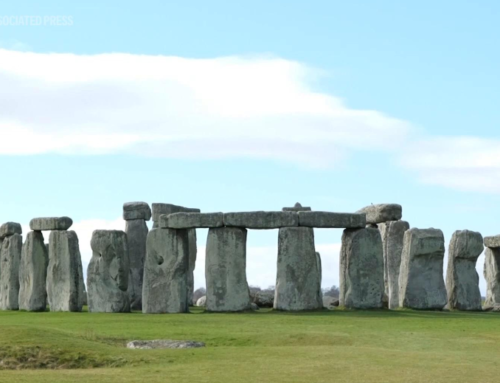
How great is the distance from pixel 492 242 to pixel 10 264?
16.0 m

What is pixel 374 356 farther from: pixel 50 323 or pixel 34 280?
pixel 34 280

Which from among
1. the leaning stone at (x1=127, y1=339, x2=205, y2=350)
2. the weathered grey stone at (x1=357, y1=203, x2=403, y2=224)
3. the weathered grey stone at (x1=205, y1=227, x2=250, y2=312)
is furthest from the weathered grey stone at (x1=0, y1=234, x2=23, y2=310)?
→ the leaning stone at (x1=127, y1=339, x2=205, y2=350)

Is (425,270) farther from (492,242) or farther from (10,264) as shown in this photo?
(10,264)

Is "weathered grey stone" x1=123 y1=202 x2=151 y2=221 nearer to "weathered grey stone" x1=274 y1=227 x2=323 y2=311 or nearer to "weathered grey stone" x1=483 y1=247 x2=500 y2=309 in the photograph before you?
"weathered grey stone" x1=274 y1=227 x2=323 y2=311

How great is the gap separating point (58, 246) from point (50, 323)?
6.66 metres

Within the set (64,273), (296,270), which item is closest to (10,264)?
(64,273)

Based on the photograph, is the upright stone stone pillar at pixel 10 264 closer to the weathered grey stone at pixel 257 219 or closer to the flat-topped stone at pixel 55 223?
the flat-topped stone at pixel 55 223

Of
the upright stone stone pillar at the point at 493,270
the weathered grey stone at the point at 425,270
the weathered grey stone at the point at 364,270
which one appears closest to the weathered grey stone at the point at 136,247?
the weathered grey stone at the point at 364,270

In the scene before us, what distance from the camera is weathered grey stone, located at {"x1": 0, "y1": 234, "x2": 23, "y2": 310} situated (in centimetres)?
3888

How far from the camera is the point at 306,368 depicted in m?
20.1

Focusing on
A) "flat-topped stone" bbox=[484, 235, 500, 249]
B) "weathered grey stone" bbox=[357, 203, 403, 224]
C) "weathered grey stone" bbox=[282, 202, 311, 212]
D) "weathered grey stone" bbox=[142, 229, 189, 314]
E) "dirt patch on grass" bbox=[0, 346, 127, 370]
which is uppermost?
"weathered grey stone" bbox=[282, 202, 311, 212]

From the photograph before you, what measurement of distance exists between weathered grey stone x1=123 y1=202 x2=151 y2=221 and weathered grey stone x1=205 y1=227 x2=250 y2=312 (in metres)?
7.04

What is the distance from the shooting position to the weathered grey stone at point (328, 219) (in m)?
32.8

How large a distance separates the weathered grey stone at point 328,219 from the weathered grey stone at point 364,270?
42 centimetres
